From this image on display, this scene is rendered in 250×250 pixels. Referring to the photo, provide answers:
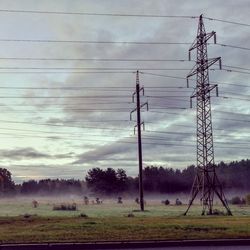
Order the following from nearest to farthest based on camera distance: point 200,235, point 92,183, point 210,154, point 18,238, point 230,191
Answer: point 18,238
point 200,235
point 210,154
point 230,191
point 92,183

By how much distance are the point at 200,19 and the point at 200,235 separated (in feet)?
73.3

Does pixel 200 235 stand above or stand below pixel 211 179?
below

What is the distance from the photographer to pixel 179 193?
260 feet

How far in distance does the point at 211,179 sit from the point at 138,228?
14.4 m

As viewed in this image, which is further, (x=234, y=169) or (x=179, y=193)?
(x=234, y=169)

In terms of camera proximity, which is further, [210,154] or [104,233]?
[210,154]

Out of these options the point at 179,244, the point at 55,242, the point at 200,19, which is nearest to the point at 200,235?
the point at 179,244

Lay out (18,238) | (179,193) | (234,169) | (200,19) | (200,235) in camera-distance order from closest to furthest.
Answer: (18,238) < (200,235) < (200,19) < (179,193) < (234,169)

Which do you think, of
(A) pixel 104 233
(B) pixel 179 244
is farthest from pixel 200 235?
(A) pixel 104 233

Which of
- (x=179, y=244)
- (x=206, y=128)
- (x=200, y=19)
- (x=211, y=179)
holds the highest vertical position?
(x=200, y=19)

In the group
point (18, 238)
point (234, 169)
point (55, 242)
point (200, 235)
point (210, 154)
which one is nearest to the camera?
point (55, 242)

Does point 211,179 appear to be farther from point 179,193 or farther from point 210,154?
point 179,193

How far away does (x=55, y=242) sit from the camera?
15289mm

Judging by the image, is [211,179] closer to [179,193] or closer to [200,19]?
[200,19]
